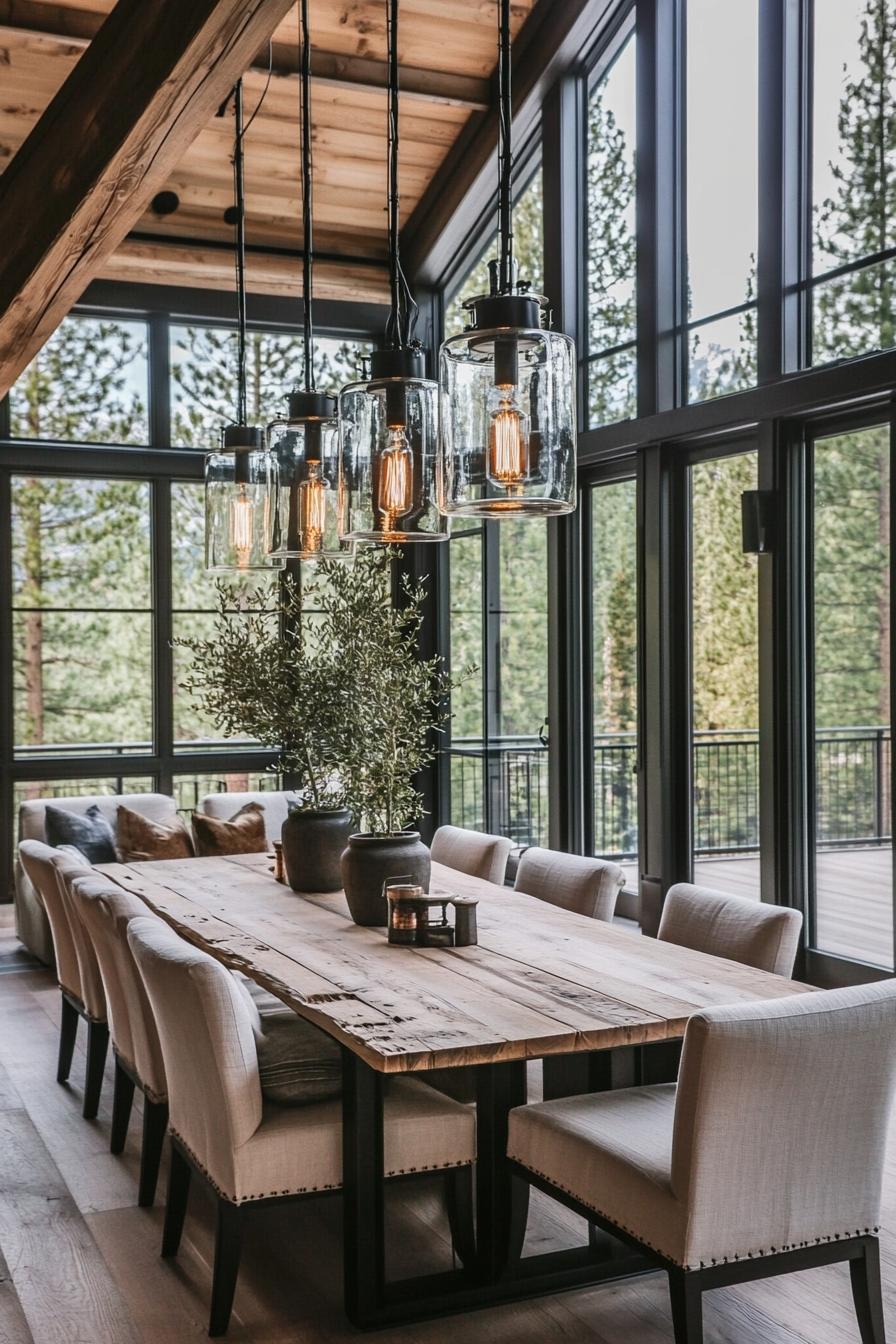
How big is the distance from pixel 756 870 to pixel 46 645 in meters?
4.38

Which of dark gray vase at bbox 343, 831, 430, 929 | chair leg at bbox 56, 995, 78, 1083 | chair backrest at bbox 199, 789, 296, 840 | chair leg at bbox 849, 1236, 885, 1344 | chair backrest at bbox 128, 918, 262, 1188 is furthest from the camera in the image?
chair backrest at bbox 199, 789, 296, 840

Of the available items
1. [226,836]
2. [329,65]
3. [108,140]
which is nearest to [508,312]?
[108,140]

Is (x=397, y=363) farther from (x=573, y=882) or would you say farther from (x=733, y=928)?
(x=573, y=882)

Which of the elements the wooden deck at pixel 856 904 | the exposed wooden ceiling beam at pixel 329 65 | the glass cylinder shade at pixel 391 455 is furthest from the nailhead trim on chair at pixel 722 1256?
the exposed wooden ceiling beam at pixel 329 65

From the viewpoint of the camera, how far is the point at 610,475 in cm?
693

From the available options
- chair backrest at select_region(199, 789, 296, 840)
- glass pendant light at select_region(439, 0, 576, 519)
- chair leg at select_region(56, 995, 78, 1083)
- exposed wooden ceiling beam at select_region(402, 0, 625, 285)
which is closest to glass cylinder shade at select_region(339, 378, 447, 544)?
glass pendant light at select_region(439, 0, 576, 519)

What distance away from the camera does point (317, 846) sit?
441cm

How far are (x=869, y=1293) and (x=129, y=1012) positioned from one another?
199 centimetres

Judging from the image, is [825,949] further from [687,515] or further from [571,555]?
[571,555]

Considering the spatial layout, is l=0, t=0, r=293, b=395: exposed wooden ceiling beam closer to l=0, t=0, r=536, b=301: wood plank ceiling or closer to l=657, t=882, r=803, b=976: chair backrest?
l=657, t=882, r=803, b=976: chair backrest

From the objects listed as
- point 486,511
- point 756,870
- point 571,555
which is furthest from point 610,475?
point 486,511

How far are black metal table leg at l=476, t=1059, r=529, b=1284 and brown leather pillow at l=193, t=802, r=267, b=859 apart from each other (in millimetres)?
3702

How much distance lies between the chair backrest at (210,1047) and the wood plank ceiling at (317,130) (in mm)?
5248

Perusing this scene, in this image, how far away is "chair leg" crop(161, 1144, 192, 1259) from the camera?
10.7 ft
